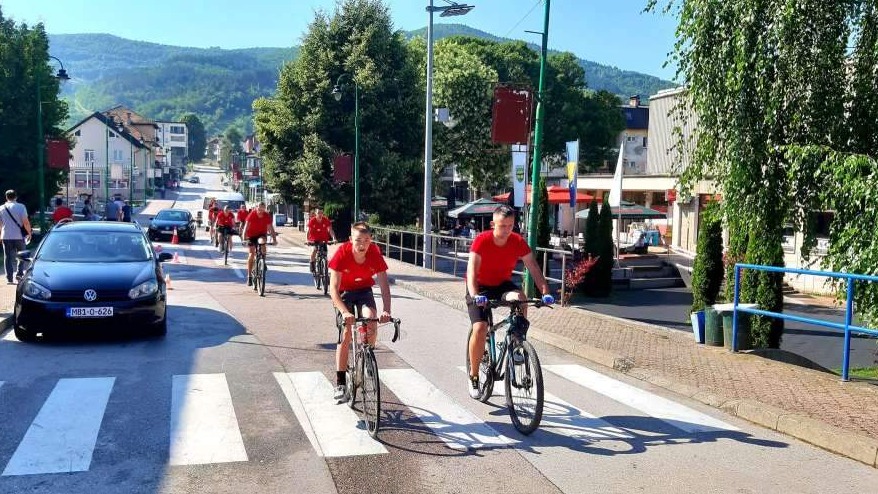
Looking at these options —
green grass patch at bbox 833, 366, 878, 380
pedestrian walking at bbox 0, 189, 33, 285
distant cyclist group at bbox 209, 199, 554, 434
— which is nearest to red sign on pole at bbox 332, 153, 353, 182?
pedestrian walking at bbox 0, 189, 33, 285

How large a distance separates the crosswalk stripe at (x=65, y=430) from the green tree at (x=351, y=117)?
2773 cm

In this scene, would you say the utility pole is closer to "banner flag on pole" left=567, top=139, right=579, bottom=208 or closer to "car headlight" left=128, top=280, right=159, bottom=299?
"car headlight" left=128, top=280, right=159, bottom=299

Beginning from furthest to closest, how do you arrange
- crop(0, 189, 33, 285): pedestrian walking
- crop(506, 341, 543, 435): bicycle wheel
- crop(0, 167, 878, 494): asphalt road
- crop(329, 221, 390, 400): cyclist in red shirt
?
1. crop(0, 189, 33, 285): pedestrian walking
2. crop(329, 221, 390, 400): cyclist in red shirt
3. crop(506, 341, 543, 435): bicycle wheel
4. crop(0, 167, 878, 494): asphalt road

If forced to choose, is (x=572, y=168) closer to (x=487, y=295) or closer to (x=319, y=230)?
(x=319, y=230)

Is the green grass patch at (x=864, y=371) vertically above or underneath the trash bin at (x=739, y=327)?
underneath

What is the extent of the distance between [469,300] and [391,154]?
2874 cm

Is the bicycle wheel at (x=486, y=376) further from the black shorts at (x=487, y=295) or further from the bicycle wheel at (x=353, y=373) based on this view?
the bicycle wheel at (x=353, y=373)

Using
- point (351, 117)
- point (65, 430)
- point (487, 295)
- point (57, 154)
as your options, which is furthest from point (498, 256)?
point (57, 154)

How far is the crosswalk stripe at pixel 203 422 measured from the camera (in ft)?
18.6

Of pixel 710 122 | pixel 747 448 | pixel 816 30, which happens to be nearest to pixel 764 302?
pixel 710 122

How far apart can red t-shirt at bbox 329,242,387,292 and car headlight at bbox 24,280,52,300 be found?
477cm

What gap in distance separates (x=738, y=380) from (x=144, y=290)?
7.08m

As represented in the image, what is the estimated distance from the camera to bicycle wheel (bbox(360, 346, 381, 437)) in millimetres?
6109

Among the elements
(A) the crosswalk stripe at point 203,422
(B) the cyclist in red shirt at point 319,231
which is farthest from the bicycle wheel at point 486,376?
(B) the cyclist in red shirt at point 319,231
